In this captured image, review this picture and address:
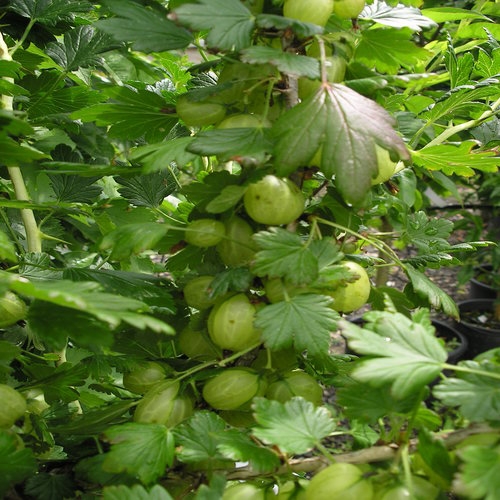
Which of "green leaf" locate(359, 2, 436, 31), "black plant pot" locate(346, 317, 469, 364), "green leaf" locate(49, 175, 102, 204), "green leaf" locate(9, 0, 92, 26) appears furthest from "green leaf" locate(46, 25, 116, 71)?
"black plant pot" locate(346, 317, 469, 364)

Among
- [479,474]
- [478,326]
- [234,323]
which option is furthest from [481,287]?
[479,474]

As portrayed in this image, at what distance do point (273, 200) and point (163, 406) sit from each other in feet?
0.70

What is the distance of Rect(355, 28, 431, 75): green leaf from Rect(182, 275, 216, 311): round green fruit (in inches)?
10.6

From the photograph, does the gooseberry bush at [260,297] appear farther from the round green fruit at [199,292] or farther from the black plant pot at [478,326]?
the black plant pot at [478,326]

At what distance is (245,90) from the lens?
1.76ft

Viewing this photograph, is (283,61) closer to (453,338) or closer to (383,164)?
(383,164)

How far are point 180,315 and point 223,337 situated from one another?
0.13 meters

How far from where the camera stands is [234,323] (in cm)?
51

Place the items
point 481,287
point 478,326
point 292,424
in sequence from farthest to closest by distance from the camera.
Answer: point 481,287 < point 478,326 < point 292,424

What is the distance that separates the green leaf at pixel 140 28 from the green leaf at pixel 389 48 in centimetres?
17

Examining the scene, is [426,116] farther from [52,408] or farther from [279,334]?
[52,408]

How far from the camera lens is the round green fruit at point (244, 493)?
17.1 inches

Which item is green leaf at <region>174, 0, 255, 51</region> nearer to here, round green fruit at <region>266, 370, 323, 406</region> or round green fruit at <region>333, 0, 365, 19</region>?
round green fruit at <region>333, 0, 365, 19</region>

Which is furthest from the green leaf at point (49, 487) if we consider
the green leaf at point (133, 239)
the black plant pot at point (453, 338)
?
the black plant pot at point (453, 338)
